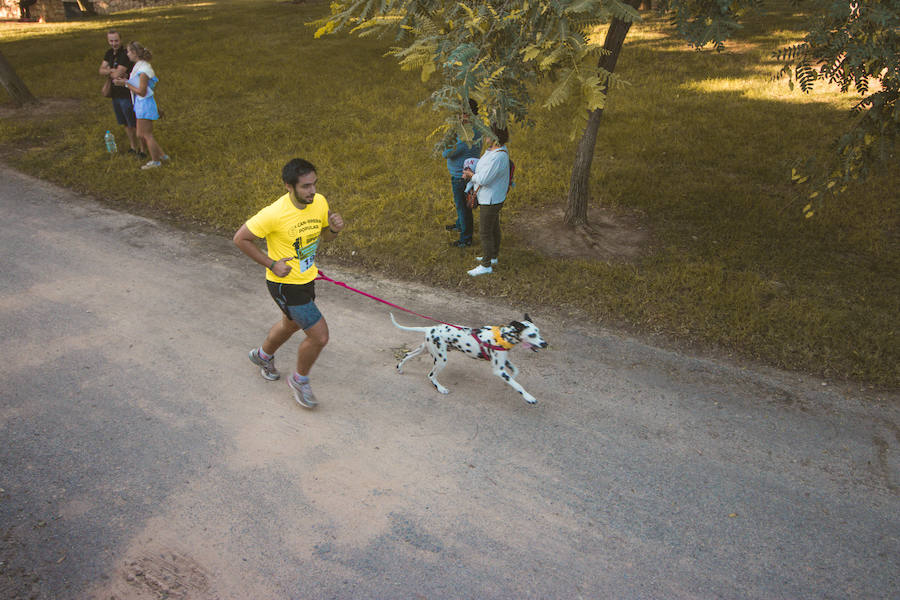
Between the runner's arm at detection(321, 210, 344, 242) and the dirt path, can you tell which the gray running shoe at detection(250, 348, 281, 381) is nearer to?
the dirt path

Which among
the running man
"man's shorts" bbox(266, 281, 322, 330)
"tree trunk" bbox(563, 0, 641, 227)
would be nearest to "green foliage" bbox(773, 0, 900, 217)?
"tree trunk" bbox(563, 0, 641, 227)

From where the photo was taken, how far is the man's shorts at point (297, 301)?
4.60 meters

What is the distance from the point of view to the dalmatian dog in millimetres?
4930

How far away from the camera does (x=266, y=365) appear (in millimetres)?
5465

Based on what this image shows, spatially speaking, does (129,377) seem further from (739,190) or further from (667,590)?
(739,190)

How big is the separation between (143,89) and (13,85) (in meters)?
6.92

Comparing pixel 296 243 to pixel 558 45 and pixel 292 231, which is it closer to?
pixel 292 231

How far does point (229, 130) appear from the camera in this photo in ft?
40.6

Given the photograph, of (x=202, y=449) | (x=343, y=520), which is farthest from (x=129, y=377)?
(x=343, y=520)

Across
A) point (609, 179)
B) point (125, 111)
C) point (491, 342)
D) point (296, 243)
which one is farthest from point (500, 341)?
point (125, 111)

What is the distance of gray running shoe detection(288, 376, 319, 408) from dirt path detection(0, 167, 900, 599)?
12 cm

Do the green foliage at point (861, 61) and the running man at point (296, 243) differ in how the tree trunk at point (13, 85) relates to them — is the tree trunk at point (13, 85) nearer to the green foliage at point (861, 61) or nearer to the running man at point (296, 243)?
the running man at point (296, 243)

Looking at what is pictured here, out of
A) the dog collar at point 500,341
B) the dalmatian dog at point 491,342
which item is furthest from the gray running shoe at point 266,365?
the dog collar at point 500,341

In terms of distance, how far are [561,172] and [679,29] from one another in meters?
4.82
